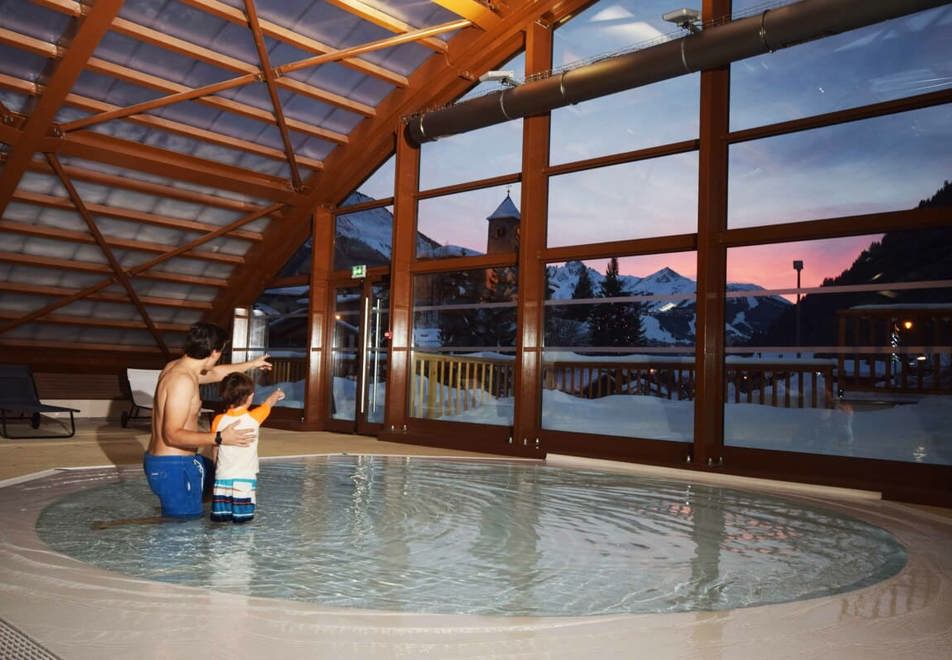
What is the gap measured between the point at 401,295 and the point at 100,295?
4682 mm

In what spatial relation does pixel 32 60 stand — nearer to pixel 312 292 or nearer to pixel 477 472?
pixel 312 292

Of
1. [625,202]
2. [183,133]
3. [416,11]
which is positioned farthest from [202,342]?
[183,133]

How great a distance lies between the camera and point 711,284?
7.04 m

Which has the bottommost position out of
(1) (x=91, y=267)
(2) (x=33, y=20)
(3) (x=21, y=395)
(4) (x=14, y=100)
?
(3) (x=21, y=395)

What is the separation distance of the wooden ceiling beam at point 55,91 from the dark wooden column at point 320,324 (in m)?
3.77

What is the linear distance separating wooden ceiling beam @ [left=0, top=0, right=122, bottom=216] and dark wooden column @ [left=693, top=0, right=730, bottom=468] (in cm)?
561

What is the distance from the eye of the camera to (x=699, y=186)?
23.6 ft

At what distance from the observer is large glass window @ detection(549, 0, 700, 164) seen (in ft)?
26.0

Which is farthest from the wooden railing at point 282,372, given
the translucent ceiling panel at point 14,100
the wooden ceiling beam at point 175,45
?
the translucent ceiling panel at point 14,100

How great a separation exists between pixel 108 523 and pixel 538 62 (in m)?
6.84

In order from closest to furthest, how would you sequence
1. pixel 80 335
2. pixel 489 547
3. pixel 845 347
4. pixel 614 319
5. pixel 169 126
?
1. pixel 489 547
2. pixel 845 347
3. pixel 614 319
4. pixel 169 126
5. pixel 80 335

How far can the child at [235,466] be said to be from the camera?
3.86 m

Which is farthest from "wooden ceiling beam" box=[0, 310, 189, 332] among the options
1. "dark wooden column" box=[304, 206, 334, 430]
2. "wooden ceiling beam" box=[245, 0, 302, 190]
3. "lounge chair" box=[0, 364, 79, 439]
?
"wooden ceiling beam" box=[245, 0, 302, 190]

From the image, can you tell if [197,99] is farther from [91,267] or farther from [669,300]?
[669,300]
